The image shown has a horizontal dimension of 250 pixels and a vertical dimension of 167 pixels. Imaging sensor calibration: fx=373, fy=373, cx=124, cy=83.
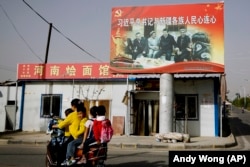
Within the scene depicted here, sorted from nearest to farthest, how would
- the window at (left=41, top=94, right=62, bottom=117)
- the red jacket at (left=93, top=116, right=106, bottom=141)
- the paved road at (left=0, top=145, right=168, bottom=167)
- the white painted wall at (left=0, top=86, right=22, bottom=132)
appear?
the red jacket at (left=93, top=116, right=106, bottom=141) < the paved road at (left=0, top=145, right=168, bottom=167) < the window at (left=41, top=94, right=62, bottom=117) < the white painted wall at (left=0, top=86, right=22, bottom=132)

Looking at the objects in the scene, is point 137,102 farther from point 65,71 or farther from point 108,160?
point 108,160

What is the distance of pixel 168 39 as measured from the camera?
18734mm

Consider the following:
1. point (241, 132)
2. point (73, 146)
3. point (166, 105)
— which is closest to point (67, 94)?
point (166, 105)

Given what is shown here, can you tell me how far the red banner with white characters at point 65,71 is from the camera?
2106 cm

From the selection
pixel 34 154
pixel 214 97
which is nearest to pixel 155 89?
pixel 214 97

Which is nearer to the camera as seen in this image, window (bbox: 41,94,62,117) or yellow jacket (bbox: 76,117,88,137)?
yellow jacket (bbox: 76,117,88,137)

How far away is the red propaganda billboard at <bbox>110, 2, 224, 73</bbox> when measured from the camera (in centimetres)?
1827

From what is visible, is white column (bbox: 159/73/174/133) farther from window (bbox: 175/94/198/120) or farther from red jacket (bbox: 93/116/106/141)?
red jacket (bbox: 93/116/106/141)

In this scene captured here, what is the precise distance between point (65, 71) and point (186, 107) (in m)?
7.25

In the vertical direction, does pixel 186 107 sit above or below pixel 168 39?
below

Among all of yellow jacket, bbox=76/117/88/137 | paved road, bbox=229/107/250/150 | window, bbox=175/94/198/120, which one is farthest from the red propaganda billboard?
yellow jacket, bbox=76/117/88/137

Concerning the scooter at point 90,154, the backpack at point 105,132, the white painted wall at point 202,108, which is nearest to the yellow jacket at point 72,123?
the scooter at point 90,154

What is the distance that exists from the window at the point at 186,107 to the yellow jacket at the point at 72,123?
42.3 feet

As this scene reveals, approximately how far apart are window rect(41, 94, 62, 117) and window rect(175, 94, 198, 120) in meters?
6.92
